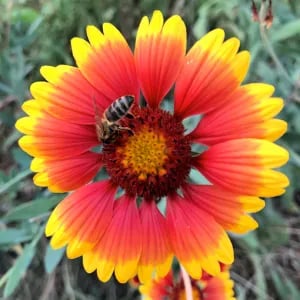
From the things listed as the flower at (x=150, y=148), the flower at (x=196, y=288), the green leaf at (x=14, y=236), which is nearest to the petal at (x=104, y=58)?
the flower at (x=150, y=148)

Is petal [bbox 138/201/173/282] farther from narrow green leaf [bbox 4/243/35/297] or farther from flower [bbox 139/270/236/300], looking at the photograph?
narrow green leaf [bbox 4/243/35/297]

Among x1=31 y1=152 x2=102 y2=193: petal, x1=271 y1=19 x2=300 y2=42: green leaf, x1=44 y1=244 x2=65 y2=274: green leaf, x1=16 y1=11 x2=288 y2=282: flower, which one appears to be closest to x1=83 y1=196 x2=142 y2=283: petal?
x1=16 y1=11 x2=288 y2=282: flower

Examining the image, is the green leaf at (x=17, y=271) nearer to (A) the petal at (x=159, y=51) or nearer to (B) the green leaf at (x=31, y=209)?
(B) the green leaf at (x=31, y=209)

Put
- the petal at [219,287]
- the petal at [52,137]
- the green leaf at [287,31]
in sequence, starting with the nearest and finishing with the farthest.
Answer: the petal at [52,137]
the petal at [219,287]
the green leaf at [287,31]

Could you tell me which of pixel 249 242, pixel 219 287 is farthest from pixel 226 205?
pixel 249 242

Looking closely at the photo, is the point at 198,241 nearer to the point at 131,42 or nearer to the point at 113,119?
the point at 113,119

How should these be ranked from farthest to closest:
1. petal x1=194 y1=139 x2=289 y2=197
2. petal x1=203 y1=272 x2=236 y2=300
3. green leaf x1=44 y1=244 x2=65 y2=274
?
green leaf x1=44 y1=244 x2=65 y2=274, petal x1=203 y1=272 x2=236 y2=300, petal x1=194 y1=139 x2=289 y2=197

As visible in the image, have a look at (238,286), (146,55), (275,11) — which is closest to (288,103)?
(275,11)

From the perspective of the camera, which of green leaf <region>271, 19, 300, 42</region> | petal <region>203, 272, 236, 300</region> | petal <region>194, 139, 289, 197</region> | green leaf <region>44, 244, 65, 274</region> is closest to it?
petal <region>194, 139, 289, 197</region>
